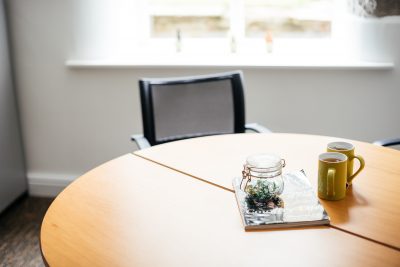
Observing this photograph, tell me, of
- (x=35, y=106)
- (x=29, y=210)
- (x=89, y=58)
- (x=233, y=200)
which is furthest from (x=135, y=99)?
(x=233, y=200)

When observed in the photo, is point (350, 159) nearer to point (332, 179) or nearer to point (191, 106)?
point (332, 179)

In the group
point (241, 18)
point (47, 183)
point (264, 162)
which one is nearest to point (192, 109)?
point (264, 162)

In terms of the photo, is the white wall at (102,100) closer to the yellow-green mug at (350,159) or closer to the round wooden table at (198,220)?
the round wooden table at (198,220)

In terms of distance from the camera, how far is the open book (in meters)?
1.15

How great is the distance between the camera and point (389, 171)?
1.46m

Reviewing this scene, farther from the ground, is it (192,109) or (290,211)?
(192,109)

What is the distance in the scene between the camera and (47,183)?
10.1ft

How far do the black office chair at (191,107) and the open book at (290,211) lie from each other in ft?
2.41

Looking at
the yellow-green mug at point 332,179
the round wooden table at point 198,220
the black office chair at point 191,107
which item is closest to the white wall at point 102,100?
the black office chair at point 191,107

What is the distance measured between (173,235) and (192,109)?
1016 millimetres

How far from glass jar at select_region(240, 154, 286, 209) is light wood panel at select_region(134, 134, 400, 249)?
12cm

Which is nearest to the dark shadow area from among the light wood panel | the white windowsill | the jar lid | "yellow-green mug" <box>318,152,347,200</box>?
the white windowsill

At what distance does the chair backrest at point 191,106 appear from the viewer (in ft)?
6.57

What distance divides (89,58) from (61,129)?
1.57 feet
